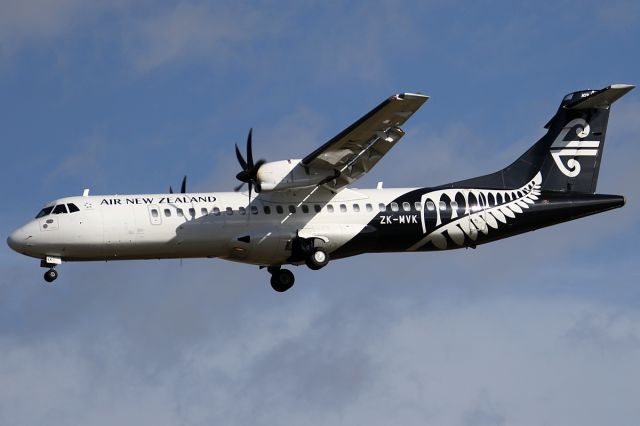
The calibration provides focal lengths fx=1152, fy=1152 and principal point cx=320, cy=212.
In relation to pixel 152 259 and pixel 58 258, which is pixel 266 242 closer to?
pixel 152 259

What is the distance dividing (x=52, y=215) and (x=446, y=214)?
10699mm

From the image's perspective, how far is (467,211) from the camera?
32.3 m

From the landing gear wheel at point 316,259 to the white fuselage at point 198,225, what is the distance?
10.5 inches

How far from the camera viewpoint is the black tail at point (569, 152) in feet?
110

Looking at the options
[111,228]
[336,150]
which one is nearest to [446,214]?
[336,150]

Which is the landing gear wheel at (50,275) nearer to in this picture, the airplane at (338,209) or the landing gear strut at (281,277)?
the airplane at (338,209)

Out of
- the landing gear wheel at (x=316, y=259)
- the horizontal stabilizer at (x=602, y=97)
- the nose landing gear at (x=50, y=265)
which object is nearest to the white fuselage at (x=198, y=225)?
the nose landing gear at (x=50, y=265)

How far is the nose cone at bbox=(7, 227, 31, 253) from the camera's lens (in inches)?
1171

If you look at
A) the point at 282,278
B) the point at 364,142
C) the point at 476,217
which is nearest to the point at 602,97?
the point at 476,217

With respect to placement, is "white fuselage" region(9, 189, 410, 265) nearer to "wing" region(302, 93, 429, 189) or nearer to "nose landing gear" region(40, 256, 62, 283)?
"nose landing gear" region(40, 256, 62, 283)

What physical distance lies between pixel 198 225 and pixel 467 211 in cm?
760

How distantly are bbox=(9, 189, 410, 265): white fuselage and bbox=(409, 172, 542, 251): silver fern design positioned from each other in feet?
4.82

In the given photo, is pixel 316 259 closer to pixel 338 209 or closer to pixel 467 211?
pixel 338 209

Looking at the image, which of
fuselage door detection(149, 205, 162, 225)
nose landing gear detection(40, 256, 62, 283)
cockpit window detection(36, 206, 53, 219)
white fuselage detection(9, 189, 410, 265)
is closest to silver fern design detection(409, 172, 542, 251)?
white fuselage detection(9, 189, 410, 265)
